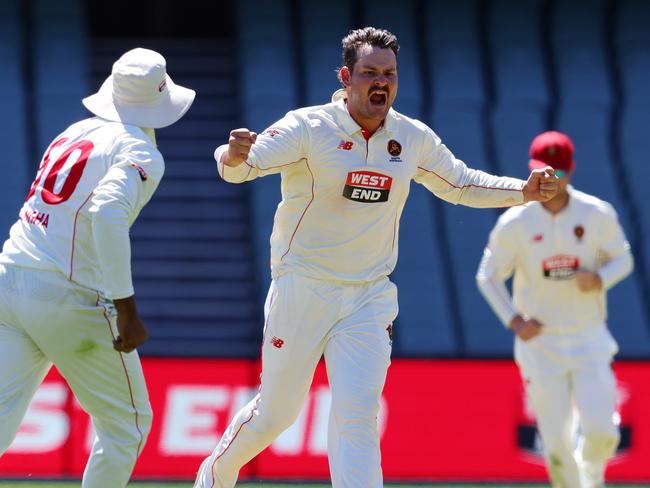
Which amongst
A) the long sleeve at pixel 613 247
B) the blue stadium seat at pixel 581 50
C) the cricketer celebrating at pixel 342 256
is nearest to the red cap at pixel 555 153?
the long sleeve at pixel 613 247

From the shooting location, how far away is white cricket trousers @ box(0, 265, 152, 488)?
573 centimetres

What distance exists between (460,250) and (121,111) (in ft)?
25.0

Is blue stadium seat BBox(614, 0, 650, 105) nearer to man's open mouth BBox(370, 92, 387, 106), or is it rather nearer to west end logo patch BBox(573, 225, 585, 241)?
west end logo patch BBox(573, 225, 585, 241)

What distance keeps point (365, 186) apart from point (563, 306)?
2505 mm

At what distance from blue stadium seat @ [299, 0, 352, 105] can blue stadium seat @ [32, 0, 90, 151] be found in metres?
2.24

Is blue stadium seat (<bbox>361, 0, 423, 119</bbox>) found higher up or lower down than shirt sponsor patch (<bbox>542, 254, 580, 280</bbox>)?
higher up

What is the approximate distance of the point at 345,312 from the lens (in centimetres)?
604

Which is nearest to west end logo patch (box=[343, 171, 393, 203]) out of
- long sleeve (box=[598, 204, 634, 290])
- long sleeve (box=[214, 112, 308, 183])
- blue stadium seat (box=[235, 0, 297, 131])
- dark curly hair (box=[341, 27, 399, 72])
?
long sleeve (box=[214, 112, 308, 183])

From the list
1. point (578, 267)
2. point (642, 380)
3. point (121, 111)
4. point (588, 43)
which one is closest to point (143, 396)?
point (121, 111)

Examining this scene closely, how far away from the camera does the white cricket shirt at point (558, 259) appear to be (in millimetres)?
8086

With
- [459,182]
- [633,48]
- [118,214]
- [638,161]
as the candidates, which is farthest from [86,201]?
[633,48]

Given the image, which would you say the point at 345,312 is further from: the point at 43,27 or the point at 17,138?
the point at 43,27

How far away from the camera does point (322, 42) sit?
14773mm

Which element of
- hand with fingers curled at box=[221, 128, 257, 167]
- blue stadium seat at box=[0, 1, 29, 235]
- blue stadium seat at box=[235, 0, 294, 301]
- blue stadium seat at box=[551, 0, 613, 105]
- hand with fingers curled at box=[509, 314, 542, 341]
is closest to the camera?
hand with fingers curled at box=[221, 128, 257, 167]
